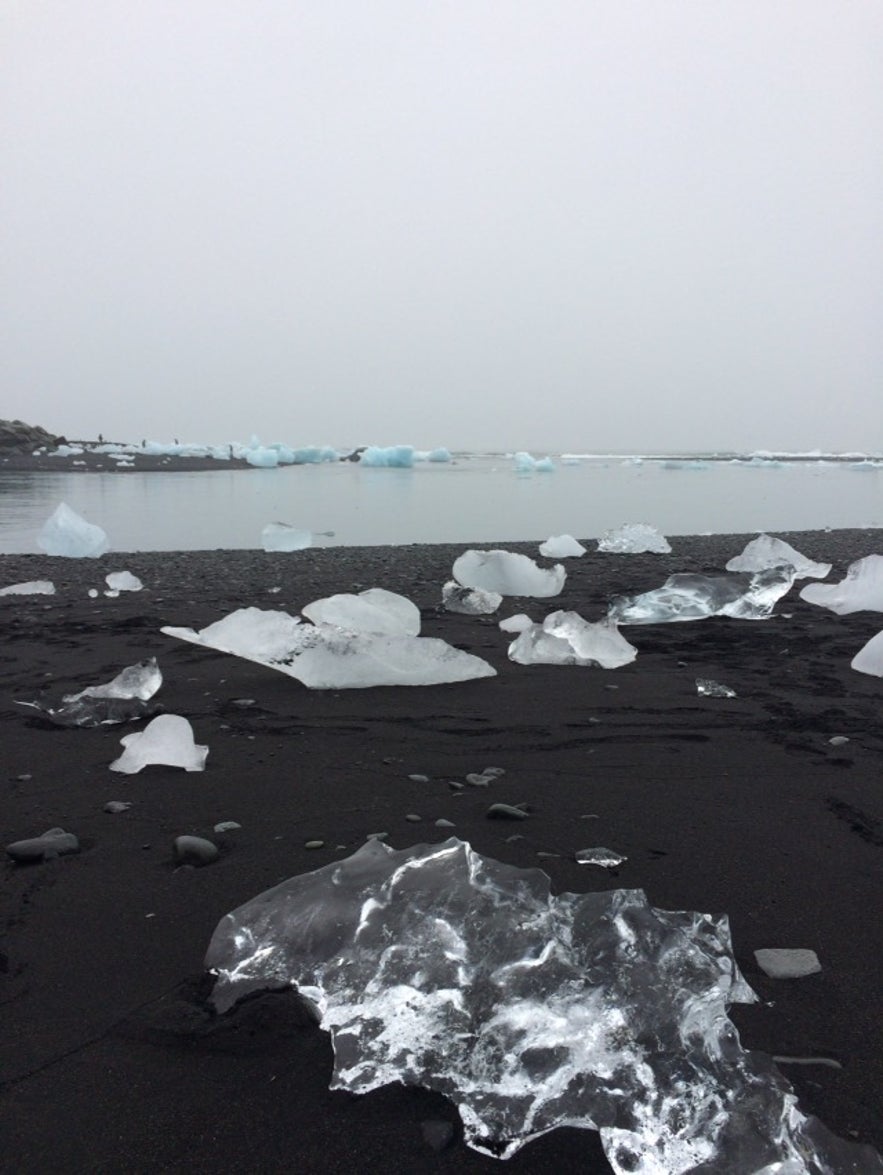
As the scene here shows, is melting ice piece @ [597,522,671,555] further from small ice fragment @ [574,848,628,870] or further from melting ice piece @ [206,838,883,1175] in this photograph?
melting ice piece @ [206,838,883,1175]

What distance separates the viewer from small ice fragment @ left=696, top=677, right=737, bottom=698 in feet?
9.64

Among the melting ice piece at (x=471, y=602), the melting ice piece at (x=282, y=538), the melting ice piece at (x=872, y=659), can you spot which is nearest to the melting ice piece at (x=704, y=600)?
the melting ice piece at (x=471, y=602)

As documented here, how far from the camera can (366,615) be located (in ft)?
12.1

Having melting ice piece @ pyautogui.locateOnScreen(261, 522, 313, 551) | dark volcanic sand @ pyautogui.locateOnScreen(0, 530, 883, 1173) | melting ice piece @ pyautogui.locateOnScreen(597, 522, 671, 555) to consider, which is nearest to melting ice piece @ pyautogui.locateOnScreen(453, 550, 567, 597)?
dark volcanic sand @ pyautogui.locateOnScreen(0, 530, 883, 1173)

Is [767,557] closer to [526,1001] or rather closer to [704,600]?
[704,600]

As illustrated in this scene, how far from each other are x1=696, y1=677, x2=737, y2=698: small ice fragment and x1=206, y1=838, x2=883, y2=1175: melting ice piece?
5.24ft

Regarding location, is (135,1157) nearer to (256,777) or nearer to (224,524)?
(256,777)

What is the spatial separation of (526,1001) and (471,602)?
347cm

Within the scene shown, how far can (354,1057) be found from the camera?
118 centimetres

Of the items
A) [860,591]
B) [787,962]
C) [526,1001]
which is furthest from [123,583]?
[787,962]

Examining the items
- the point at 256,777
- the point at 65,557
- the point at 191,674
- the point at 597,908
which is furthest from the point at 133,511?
the point at 597,908

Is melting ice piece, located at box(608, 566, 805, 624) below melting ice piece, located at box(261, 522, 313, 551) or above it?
above

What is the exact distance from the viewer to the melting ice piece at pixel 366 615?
3.66 meters

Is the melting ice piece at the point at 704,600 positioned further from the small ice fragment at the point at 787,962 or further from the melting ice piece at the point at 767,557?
the small ice fragment at the point at 787,962
